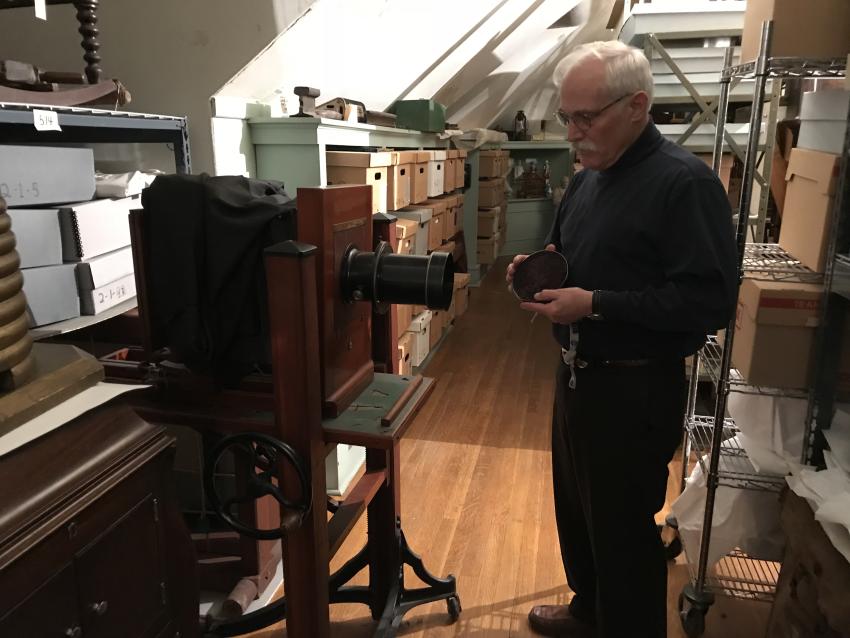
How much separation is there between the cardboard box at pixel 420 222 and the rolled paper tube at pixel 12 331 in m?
2.27

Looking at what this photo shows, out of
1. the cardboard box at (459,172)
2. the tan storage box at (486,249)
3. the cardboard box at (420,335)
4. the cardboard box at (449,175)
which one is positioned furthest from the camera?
the tan storage box at (486,249)

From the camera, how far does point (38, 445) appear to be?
2.66 ft

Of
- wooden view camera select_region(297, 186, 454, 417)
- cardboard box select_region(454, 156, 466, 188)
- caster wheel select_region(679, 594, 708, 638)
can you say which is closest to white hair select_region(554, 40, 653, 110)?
wooden view camera select_region(297, 186, 454, 417)

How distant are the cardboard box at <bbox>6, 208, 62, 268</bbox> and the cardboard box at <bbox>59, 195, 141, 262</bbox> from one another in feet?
0.07

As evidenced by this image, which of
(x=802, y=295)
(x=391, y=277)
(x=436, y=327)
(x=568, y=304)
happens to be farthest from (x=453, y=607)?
(x=436, y=327)

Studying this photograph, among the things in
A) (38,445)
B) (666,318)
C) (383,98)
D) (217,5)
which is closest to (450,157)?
(383,98)

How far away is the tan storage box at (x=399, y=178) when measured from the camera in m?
2.85

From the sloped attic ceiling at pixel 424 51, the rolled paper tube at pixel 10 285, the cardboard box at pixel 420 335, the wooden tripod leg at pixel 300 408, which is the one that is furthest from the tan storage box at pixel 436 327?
the rolled paper tube at pixel 10 285

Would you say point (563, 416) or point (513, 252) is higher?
point (563, 416)

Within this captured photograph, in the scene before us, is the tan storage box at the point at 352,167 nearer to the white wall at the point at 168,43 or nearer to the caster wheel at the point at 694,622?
the white wall at the point at 168,43

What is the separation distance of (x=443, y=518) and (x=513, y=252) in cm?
515

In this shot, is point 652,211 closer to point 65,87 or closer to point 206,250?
point 206,250

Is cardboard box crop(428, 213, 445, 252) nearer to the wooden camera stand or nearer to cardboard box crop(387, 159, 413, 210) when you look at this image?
cardboard box crop(387, 159, 413, 210)

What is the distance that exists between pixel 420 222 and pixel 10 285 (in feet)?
8.28
